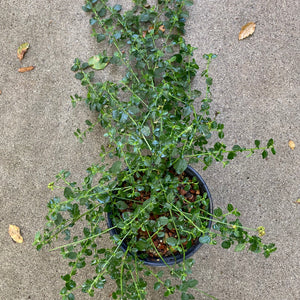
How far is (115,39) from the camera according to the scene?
185 cm

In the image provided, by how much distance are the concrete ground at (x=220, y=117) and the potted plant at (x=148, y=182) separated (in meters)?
0.17

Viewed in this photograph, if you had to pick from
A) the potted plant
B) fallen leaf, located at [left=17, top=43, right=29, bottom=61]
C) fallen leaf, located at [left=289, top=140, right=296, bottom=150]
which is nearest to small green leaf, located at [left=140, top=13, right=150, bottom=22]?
the potted plant

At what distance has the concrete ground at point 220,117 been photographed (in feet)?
6.27

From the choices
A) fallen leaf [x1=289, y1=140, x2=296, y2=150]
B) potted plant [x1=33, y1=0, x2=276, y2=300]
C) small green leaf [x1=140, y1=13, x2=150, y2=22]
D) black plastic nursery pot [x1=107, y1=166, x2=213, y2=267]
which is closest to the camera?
potted plant [x1=33, y1=0, x2=276, y2=300]

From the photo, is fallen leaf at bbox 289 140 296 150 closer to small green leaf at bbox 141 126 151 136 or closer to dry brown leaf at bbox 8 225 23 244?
small green leaf at bbox 141 126 151 136

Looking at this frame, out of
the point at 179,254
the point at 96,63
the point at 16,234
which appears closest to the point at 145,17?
the point at 96,63

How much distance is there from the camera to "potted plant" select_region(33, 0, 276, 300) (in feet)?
4.17

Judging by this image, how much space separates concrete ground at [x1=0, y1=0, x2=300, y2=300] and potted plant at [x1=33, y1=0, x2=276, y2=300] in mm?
167

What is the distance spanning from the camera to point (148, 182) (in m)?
1.46

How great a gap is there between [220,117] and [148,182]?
2.59ft

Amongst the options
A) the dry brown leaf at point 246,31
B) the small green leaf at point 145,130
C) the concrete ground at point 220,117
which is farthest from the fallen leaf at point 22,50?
the dry brown leaf at point 246,31

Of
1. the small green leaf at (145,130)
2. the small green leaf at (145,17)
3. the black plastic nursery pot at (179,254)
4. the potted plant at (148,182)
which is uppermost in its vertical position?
the small green leaf at (145,17)

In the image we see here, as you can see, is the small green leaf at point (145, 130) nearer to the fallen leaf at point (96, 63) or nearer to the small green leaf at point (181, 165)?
the small green leaf at point (181, 165)

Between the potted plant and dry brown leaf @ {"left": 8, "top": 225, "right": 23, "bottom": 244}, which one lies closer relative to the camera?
the potted plant
